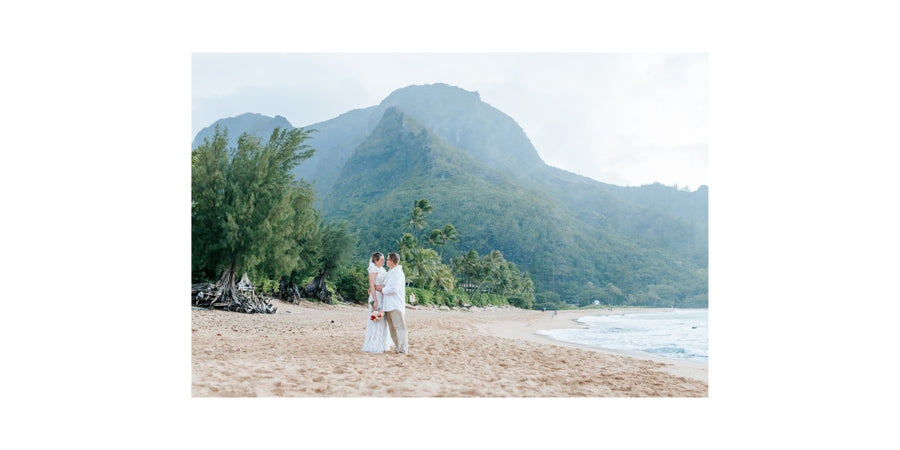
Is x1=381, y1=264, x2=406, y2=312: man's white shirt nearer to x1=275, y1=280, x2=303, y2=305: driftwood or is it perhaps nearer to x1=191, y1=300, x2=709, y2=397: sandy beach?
x1=191, y1=300, x2=709, y2=397: sandy beach

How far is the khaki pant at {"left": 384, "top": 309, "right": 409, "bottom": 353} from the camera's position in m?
5.46

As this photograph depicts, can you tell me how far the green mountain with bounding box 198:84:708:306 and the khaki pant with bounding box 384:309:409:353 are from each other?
83.8 ft

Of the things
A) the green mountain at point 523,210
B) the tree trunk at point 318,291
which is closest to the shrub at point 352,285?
the tree trunk at point 318,291

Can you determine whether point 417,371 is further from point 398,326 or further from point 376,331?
point 376,331

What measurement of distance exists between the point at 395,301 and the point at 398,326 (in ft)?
0.91

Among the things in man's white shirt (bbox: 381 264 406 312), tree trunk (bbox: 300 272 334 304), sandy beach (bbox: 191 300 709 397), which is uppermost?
man's white shirt (bbox: 381 264 406 312)

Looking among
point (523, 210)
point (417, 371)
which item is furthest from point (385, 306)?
point (523, 210)

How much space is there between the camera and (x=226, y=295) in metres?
10.4

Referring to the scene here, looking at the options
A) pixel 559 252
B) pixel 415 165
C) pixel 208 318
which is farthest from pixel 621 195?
pixel 208 318

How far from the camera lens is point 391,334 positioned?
5.63m

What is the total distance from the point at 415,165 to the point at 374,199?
9.74m

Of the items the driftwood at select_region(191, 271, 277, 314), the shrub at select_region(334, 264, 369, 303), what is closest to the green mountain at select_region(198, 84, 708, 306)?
the shrub at select_region(334, 264, 369, 303)

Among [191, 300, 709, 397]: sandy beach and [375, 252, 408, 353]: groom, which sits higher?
[375, 252, 408, 353]: groom

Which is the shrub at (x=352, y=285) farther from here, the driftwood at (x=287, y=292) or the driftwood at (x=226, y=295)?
the driftwood at (x=226, y=295)
